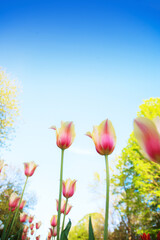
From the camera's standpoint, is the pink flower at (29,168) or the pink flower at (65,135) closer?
the pink flower at (65,135)

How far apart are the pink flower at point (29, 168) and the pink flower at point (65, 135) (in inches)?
32.4

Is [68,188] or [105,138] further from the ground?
[105,138]

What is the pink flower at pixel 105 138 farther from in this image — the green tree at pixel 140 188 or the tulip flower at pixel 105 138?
the green tree at pixel 140 188

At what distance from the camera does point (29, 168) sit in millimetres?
1830

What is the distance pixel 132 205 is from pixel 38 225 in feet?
30.5

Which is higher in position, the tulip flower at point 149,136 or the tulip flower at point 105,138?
the tulip flower at point 105,138

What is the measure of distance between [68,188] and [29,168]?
58 cm

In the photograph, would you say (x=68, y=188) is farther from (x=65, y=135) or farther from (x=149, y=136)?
(x=149, y=136)

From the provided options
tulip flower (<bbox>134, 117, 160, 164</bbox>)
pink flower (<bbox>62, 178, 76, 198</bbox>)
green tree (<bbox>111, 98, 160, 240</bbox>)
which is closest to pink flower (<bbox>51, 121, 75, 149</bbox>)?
pink flower (<bbox>62, 178, 76, 198</bbox>)

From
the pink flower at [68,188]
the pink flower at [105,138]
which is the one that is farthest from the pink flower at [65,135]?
the pink flower at [68,188]

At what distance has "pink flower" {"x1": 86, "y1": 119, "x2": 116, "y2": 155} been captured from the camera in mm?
942

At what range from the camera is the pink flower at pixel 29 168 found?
181 centimetres

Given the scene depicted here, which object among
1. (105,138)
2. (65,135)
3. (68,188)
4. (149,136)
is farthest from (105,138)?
(68,188)

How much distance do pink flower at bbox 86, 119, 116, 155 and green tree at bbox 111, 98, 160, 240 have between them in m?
8.83
